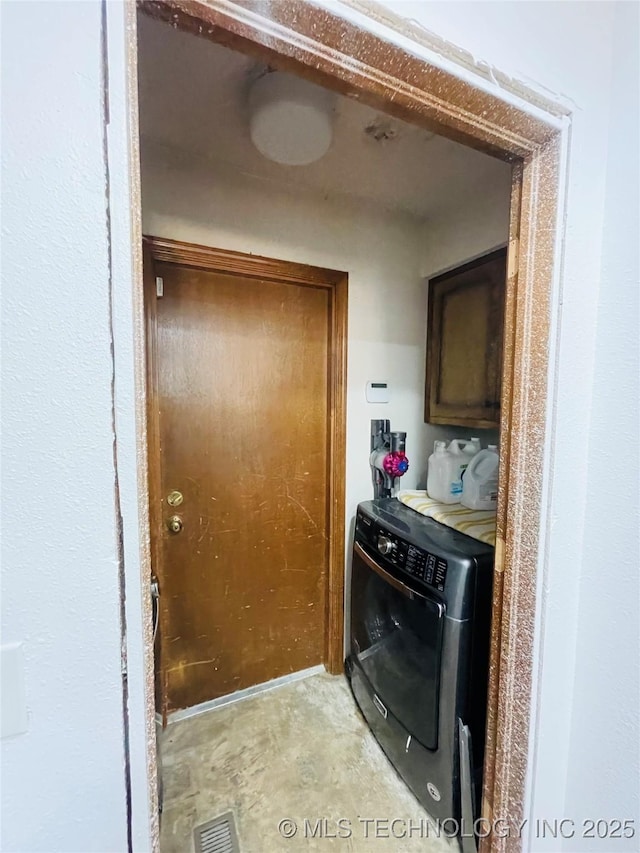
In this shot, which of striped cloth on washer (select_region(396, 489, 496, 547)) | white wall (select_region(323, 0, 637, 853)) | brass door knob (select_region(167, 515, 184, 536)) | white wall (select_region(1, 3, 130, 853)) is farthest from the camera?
brass door knob (select_region(167, 515, 184, 536))

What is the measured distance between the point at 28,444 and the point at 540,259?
38.2 inches

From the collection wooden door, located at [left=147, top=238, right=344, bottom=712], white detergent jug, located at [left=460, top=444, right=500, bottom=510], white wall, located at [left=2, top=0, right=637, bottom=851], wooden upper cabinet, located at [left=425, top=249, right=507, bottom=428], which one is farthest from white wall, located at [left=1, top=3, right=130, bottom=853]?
wooden upper cabinet, located at [left=425, top=249, right=507, bottom=428]

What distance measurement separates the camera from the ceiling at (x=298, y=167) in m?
0.97

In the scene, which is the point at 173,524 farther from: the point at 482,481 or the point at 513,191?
the point at 513,191

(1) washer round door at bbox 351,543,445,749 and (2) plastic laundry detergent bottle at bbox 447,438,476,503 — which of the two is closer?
(1) washer round door at bbox 351,543,445,749

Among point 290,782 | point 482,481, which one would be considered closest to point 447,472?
point 482,481

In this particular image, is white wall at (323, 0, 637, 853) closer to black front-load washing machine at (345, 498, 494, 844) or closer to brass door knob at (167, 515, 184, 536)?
black front-load washing machine at (345, 498, 494, 844)

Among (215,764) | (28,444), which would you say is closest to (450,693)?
(215,764)

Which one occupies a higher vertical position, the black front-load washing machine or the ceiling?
the ceiling

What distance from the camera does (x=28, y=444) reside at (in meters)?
0.42

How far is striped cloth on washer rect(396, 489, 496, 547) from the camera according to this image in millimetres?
1218

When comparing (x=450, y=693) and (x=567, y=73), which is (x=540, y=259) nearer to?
(x=567, y=73)

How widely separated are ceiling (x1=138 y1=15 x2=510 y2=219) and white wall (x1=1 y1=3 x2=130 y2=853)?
2.10 ft

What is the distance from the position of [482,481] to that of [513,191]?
3.13 ft
